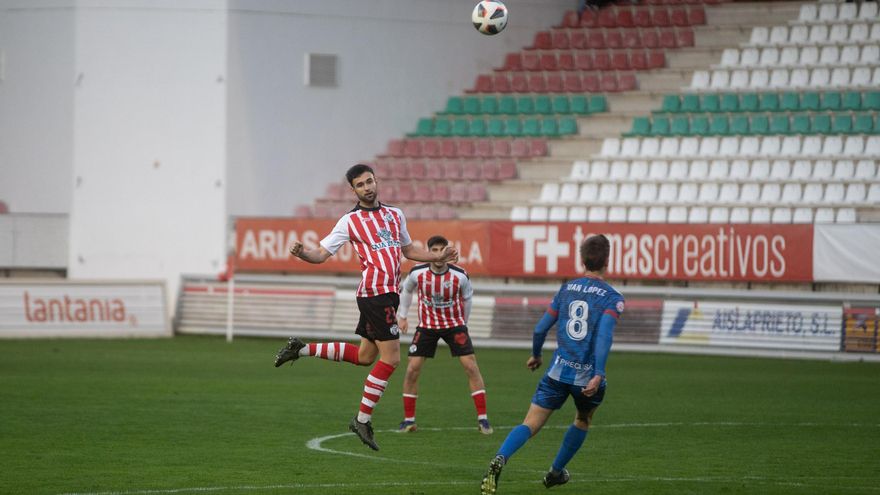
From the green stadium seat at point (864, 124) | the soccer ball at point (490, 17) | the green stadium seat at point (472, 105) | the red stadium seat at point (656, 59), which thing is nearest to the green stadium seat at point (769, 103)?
the green stadium seat at point (864, 124)

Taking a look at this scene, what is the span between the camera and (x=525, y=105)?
32.5 m

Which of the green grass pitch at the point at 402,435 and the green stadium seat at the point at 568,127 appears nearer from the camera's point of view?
the green grass pitch at the point at 402,435

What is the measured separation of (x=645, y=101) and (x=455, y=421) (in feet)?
58.8

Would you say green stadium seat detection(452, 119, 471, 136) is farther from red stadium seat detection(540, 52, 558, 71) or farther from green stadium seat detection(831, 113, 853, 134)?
green stadium seat detection(831, 113, 853, 134)

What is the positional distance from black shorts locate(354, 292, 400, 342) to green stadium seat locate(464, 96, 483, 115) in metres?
21.4

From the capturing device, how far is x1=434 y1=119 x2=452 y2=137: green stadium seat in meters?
32.5

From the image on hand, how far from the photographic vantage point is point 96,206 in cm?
3112

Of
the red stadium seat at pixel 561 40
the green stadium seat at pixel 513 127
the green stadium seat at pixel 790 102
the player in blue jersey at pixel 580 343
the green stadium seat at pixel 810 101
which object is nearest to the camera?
the player in blue jersey at pixel 580 343

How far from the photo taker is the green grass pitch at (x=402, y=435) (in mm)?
10523

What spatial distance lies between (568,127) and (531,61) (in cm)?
312

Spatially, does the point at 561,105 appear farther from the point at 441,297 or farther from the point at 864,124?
the point at 441,297

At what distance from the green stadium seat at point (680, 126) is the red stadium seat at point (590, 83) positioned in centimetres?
283

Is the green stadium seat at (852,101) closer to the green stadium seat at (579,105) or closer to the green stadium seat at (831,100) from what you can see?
the green stadium seat at (831,100)

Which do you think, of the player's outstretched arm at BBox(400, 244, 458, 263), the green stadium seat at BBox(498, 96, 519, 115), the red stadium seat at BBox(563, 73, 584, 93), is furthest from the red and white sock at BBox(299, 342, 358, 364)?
the red stadium seat at BBox(563, 73, 584, 93)
